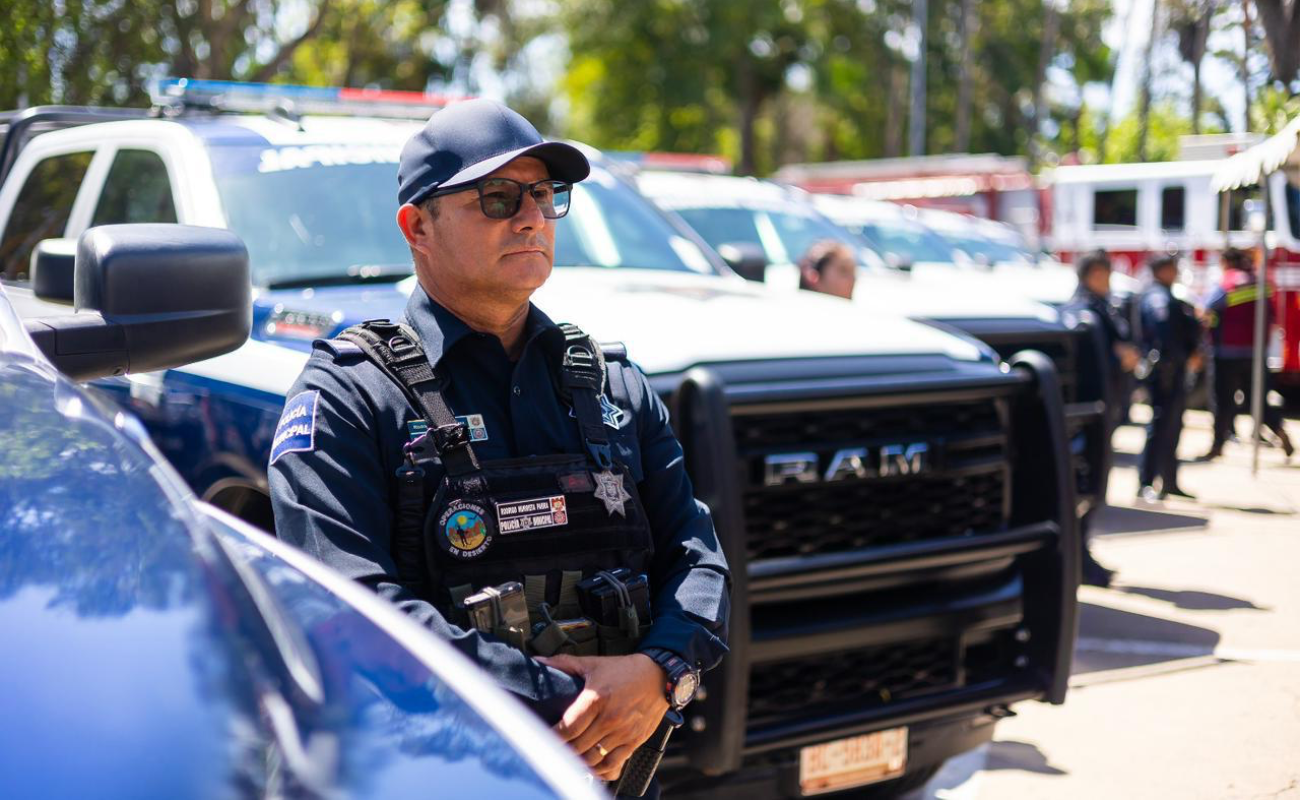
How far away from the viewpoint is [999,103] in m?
45.3

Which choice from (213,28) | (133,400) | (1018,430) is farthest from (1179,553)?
(213,28)

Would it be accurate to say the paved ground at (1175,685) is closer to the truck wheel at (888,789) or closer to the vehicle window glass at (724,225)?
the truck wheel at (888,789)

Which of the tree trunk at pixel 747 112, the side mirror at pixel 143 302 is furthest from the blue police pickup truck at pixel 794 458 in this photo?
the tree trunk at pixel 747 112

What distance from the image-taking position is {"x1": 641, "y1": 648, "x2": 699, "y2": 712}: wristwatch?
7.18ft

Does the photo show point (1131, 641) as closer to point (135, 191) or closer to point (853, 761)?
point (853, 761)

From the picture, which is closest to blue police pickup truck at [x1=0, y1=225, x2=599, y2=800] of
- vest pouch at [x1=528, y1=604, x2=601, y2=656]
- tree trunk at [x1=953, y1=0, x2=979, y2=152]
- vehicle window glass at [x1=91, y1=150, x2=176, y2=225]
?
vest pouch at [x1=528, y1=604, x2=601, y2=656]

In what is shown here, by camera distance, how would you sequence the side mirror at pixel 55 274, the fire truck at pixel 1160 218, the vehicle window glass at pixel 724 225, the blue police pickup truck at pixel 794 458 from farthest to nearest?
1. the fire truck at pixel 1160 218
2. the vehicle window glass at pixel 724 225
3. the blue police pickup truck at pixel 794 458
4. the side mirror at pixel 55 274

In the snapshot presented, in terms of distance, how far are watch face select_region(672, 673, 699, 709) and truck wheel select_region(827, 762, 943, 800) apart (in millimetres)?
2066

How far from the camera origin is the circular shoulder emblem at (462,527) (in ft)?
7.04

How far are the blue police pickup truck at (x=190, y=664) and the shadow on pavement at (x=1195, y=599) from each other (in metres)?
6.35

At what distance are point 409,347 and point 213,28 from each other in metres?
14.7

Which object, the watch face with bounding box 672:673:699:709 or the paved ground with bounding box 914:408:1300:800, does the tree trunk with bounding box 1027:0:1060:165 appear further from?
the watch face with bounding box 672:673:699:709

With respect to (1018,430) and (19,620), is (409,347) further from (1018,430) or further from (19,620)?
(1018,430)

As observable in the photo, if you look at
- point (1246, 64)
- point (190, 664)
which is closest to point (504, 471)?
point (190, 664)
